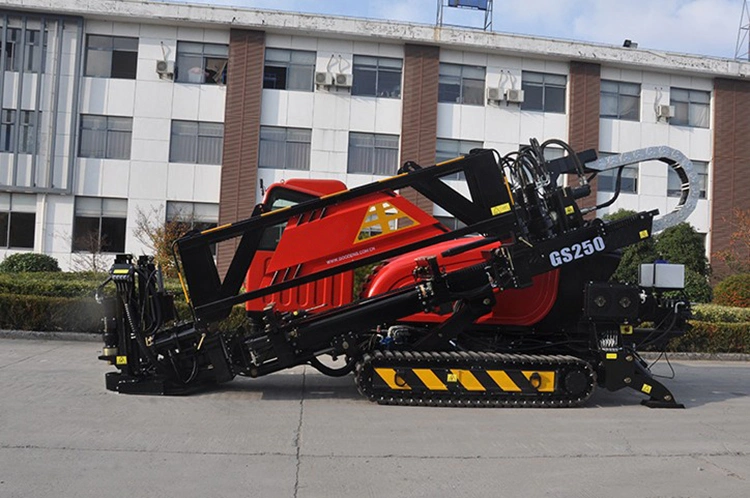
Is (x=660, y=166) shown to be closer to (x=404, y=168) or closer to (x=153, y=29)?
(x=153, y=29)

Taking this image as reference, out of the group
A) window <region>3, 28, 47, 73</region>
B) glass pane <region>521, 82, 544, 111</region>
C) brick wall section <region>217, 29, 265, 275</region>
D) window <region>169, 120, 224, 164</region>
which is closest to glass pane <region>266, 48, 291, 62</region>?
brick wall section <region>217, 29, 265, 275</region>

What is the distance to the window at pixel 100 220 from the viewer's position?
2388cm

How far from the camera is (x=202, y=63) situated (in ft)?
79.7

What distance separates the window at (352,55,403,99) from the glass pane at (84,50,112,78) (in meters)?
8.86

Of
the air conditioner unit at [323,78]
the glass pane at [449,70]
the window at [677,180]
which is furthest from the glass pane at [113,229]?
→ the window at [677,180]

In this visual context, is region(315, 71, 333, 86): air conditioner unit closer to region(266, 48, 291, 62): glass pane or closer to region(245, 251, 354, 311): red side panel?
region(266, 48, 291, 62): glass pane

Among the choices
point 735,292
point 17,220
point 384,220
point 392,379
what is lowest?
point 392,379

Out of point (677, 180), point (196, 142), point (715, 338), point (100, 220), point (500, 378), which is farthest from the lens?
point (677, 180)

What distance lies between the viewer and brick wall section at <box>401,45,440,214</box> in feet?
81.1

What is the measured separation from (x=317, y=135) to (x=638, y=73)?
13013 mm

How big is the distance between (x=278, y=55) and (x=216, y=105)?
9.59 ft

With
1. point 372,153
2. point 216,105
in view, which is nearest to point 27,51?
point 216,105

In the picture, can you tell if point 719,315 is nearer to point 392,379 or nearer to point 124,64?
point 392,379

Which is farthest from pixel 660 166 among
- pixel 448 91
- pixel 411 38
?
pixel 411 38
